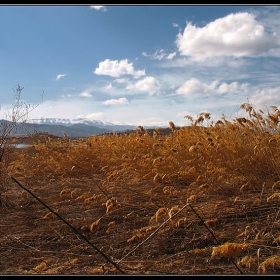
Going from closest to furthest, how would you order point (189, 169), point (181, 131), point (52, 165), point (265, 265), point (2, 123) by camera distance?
point (265, 265)
point (189, 169)
point (2, 123)
point (181, 131)
point (52, 165)

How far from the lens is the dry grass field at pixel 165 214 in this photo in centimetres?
206

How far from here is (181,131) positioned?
581cm

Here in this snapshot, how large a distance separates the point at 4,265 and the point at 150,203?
1.56 metres

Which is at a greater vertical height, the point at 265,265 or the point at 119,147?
the point at 119,147

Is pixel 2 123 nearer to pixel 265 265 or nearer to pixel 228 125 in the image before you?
pixel 228 125

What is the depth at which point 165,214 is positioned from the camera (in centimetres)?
294

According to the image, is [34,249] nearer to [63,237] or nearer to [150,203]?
[63,237]

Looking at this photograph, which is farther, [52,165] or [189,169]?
[52,165]

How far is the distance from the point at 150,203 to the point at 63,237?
40.2 inches

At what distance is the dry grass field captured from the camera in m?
2.06

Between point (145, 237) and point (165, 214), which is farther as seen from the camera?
point (165, 214)
